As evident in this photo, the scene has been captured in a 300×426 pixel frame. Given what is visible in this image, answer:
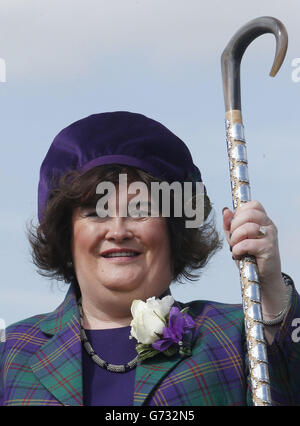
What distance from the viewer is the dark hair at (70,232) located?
4.16 m

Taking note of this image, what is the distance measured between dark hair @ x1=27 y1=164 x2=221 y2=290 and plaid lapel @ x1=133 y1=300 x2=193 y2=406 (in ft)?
1.46

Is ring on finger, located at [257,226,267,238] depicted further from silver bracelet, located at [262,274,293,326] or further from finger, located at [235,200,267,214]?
silver bracelet, located at [262,274,293,326]

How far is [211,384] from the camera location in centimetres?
390

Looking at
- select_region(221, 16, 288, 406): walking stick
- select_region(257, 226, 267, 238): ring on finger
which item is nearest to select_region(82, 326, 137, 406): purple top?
select_region(221, 16, 288, 406): walking stick

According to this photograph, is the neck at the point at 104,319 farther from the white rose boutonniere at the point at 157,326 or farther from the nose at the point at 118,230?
the nose at the point at 118,230

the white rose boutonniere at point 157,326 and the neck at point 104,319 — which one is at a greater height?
the neck at point 104,319

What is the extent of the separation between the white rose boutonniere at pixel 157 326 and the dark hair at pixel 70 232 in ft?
1.06

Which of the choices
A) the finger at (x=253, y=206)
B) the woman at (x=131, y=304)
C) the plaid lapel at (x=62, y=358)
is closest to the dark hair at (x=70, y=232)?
the woman at (x=131, y=304)

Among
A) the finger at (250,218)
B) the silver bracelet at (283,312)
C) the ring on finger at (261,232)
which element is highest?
the finger at (250,218)

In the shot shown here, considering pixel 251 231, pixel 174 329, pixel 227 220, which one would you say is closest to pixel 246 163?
pixel 227 220

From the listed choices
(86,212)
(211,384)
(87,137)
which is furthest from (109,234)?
(211,384)

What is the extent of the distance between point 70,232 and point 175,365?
0.77m

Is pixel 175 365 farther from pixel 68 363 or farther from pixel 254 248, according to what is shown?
pixel 254 248
